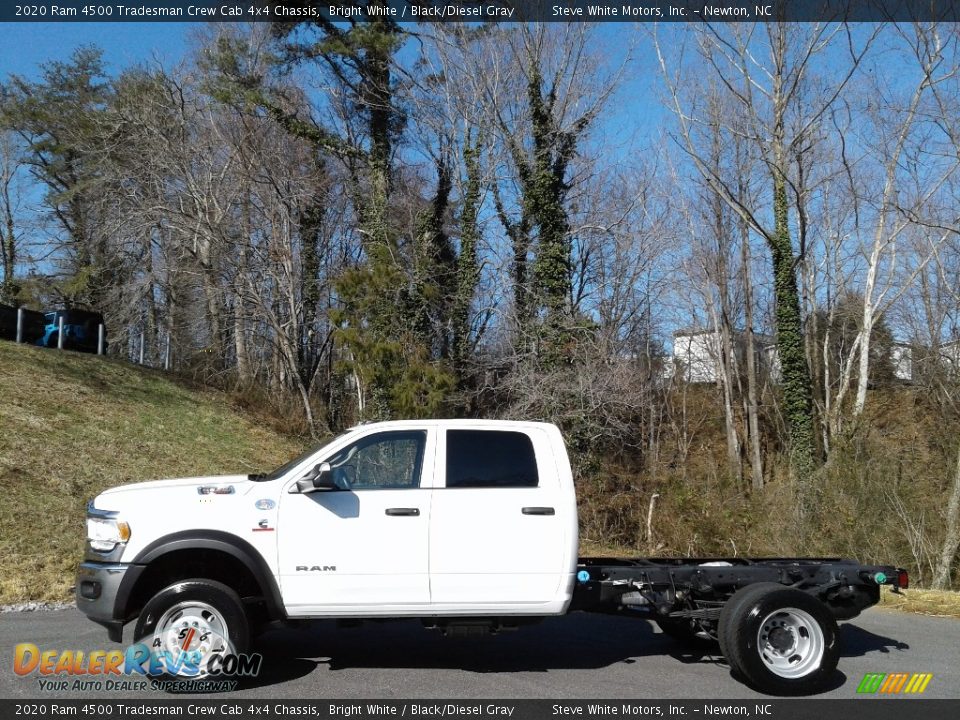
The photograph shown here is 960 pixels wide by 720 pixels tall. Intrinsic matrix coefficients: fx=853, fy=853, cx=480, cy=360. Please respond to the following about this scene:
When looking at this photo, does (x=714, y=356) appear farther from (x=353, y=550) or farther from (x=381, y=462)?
(x=353, y=550)

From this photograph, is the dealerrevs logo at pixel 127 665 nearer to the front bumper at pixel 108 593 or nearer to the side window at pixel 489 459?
the front bumper at pixel 108 593

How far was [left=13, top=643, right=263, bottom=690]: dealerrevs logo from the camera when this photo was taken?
246 inches

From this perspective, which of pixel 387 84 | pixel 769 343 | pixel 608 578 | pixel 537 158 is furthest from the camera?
pixel 769 343

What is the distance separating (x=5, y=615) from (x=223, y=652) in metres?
4.32

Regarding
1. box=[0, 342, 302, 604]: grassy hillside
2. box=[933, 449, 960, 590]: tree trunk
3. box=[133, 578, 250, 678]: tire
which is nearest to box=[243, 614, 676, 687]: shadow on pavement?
box=[133, 578, 250, 678]: tire

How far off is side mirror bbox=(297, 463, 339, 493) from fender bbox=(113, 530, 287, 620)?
1.93ft

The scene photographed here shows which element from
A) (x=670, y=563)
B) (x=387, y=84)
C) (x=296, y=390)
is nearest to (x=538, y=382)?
(x=296, y=390)

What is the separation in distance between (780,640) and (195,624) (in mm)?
4505

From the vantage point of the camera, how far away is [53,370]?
2097 centimetres

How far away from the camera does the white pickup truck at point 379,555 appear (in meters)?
6.38

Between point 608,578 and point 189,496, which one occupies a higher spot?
point 189,496

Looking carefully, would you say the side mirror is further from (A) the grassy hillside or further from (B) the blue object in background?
(B) the blue object in background

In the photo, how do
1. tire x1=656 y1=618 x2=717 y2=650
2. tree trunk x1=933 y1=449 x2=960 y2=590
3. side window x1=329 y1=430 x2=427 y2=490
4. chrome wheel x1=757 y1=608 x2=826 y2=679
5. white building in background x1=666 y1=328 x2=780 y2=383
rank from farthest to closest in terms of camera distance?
white building in background x1=666 y1=328 x2=780 y2=383 < tree trunk x1=933 y1=449 x2=960 y2=590 < tire x1=656 y1=618 x2=717 y2=650 < side window x1=329 y1=430 x2=427 y2=490 < chrome wheel x1=757 y1=608 x2=826 y2=679
